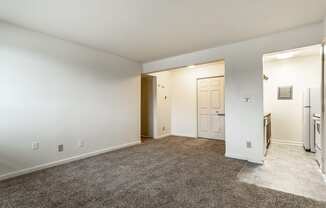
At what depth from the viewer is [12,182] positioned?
8.16 ft

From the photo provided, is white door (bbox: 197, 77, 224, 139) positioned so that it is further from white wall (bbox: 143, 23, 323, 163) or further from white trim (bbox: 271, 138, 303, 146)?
white wall (bbox: 143, 23, 323, 163)

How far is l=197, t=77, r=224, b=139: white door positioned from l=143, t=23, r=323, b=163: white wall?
1.82 m

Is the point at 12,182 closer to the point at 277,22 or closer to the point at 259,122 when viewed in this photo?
the point at 259,122

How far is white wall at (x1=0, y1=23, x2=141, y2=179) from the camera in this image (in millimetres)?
2671

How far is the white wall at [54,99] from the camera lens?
8.76 feet

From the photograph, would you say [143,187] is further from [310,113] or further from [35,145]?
[310,113]

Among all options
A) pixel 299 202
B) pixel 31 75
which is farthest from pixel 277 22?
pixel 31 75

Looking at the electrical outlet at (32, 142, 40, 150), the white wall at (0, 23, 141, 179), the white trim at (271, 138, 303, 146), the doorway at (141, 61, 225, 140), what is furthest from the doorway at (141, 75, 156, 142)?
the white trim at (271, 138, 303, 146)

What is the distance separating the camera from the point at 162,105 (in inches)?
238

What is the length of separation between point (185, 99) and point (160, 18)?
3.90 metres

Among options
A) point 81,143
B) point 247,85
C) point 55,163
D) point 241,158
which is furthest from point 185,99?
point 55,163

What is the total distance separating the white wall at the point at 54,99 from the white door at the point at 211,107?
2.71 m

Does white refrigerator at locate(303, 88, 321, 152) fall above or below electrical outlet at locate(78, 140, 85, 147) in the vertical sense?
above

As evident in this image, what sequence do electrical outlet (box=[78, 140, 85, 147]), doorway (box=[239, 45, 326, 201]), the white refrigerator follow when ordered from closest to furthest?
doorway (box=[239, 45, 326, 201]) → electrical outlet (box=[78, 140, 85, 147]) → the white refrigerator
